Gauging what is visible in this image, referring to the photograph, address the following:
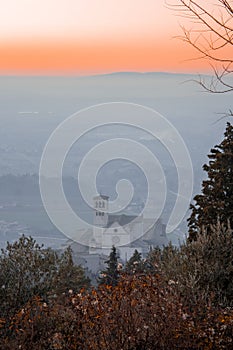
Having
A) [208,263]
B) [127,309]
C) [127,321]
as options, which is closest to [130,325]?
[127,321]

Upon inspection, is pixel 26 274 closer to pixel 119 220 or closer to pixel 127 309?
pixel 127 309

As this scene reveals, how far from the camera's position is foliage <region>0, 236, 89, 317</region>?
975cm

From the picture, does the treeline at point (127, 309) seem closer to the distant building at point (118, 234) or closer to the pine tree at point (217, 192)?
the pine tree at point (217, 192)

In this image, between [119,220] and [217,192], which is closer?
[217,192]

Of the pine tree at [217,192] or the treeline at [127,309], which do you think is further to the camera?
the pine tree at [217,192]

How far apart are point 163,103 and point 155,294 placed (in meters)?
97.7

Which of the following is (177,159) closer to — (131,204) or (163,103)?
(163,103)

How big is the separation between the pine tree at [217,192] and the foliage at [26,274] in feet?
12.8

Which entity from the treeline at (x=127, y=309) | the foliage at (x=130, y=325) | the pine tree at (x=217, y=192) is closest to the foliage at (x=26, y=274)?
the treeline at (x=127, y=309)

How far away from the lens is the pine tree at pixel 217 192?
13.7 metres

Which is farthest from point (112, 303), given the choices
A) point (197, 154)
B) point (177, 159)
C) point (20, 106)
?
point (20, 106)

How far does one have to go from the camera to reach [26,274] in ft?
33.4

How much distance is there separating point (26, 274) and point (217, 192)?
5.58m

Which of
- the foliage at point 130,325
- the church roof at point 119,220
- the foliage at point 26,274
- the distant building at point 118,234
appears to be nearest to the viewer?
the foliage at point 130,325
